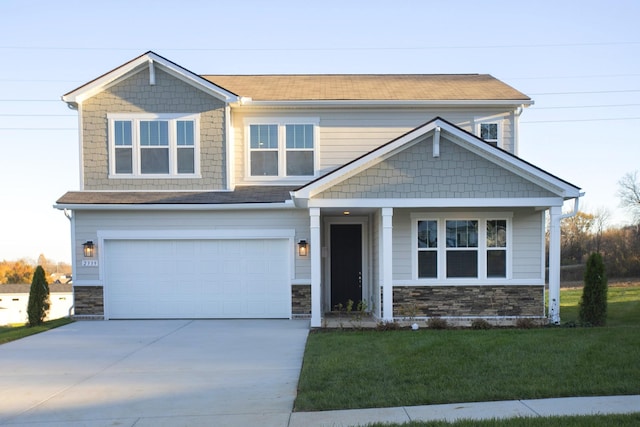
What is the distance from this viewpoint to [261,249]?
1342 cm

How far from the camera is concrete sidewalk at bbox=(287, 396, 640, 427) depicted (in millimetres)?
5348

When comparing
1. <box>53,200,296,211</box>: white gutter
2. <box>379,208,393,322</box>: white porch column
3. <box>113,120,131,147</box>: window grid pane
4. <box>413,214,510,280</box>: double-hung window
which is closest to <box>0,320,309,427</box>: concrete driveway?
<box>379,208,393,322</box>: white porch column

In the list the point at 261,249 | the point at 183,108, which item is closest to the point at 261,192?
the point at 261,249

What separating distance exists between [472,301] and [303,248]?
4295 millimetres

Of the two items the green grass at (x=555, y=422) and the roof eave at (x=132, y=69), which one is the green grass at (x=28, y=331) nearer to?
the roof eave at (x=132, y=69)

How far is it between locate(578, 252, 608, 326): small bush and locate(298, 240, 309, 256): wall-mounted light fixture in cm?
639

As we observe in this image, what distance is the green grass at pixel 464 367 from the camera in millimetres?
6070

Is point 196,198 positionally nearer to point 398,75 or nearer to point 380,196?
point 380,196

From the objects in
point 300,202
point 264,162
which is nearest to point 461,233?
point 300,202

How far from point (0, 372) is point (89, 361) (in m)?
1.26

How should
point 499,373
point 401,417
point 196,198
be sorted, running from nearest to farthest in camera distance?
point 401,417, point 499,373, point 196,198

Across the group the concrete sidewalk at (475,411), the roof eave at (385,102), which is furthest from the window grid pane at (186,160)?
the concrete sidewalk at (475,411)

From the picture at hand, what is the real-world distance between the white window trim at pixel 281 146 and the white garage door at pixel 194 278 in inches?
69.4

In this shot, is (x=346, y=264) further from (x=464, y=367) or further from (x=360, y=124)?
(x=464, y=367)
